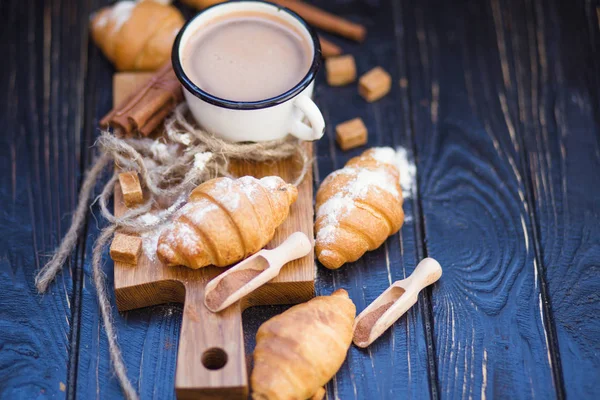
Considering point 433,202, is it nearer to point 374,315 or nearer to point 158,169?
point 374,315

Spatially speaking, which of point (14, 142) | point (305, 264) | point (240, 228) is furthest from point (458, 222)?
point (14, 142)

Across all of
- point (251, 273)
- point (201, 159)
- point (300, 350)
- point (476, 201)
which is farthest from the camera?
point (476, 201)

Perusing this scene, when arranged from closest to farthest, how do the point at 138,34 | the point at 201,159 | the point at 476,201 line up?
the point at 201,159 < the point at 476,201 < the point at 138,34

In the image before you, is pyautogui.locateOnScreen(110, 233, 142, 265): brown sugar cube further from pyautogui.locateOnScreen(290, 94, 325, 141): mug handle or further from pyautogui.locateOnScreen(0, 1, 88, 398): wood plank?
pyautogui.locateOnScreen(290, 94, 325, 141): mug handle

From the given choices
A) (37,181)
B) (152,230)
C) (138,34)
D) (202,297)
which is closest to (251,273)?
(202,297)

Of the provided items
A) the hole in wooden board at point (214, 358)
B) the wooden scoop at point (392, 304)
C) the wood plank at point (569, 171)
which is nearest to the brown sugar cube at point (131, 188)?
the hole in wooden board at point (214, 358)

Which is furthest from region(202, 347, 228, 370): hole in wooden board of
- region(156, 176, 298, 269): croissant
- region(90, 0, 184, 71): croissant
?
region(90, 0, 184, 71): croissant

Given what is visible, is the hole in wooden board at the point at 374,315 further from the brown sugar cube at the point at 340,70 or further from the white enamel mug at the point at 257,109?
the brown sugar cube at the point at 340,70
